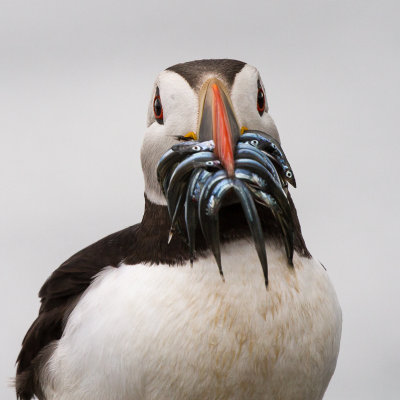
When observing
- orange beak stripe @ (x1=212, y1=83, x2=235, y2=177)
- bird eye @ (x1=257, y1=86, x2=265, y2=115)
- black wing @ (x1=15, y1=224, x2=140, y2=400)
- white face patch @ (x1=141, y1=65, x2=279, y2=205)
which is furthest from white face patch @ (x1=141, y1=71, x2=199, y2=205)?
black wing @ (x1=15, y1=224, x2=140, y2=400)

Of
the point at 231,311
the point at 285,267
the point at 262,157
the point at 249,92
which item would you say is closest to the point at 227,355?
the point at 231,311

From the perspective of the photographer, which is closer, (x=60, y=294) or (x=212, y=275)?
(x=212, y=275)

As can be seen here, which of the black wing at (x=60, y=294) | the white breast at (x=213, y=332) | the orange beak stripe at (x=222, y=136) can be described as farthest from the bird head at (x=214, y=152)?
the black wing at (x=60, y=294)

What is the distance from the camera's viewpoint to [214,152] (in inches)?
137

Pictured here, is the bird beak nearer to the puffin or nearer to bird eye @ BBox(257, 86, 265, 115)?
the puffin

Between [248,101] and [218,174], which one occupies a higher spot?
[248,101]

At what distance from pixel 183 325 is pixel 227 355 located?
0.67ft

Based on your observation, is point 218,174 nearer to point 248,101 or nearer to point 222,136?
point 222,136

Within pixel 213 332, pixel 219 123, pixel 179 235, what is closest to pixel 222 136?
pixel 219 123

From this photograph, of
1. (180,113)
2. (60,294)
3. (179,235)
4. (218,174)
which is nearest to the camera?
(218,174)

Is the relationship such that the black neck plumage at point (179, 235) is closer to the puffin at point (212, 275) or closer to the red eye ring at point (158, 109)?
the puffin at point (212, 275)

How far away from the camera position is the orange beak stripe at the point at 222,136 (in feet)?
11.3

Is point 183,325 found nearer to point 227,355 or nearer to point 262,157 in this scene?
point 227,355

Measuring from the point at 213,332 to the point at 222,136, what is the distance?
0.76 m
